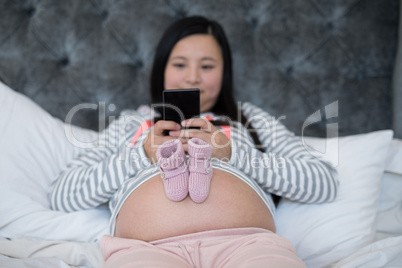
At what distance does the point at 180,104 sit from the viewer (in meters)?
0.94

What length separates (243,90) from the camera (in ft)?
4.49

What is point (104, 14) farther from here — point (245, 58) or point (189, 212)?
point (189, 212)

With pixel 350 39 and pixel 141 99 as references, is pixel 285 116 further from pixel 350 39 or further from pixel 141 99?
pixel 141 99

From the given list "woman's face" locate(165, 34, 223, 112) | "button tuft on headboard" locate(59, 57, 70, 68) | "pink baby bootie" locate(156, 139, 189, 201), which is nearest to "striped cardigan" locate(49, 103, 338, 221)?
"pink baby bootie" locate(156, 139, 189, 201)

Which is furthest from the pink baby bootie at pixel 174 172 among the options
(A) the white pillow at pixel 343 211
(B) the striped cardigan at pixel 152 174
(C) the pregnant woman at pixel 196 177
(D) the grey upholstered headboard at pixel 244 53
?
(D) the grey upholstered headboard at pixel 244 53

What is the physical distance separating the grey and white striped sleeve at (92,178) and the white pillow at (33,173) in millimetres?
34

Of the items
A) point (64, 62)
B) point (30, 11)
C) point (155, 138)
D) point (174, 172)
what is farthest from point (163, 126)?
point (30, 11)

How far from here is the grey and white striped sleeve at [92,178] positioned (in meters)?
0.93

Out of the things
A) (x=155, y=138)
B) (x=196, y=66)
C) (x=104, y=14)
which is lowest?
(x=155, y=138)

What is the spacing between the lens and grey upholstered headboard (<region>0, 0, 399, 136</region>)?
132cm

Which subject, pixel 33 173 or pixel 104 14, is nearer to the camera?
pixel 33 173

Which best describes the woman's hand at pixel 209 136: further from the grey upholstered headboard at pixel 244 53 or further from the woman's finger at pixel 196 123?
the grey upholstered headboard at pixel 244 53

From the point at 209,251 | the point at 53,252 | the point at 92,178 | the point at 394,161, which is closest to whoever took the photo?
the point at 209,251

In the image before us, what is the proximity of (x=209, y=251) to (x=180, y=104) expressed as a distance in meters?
0.39
